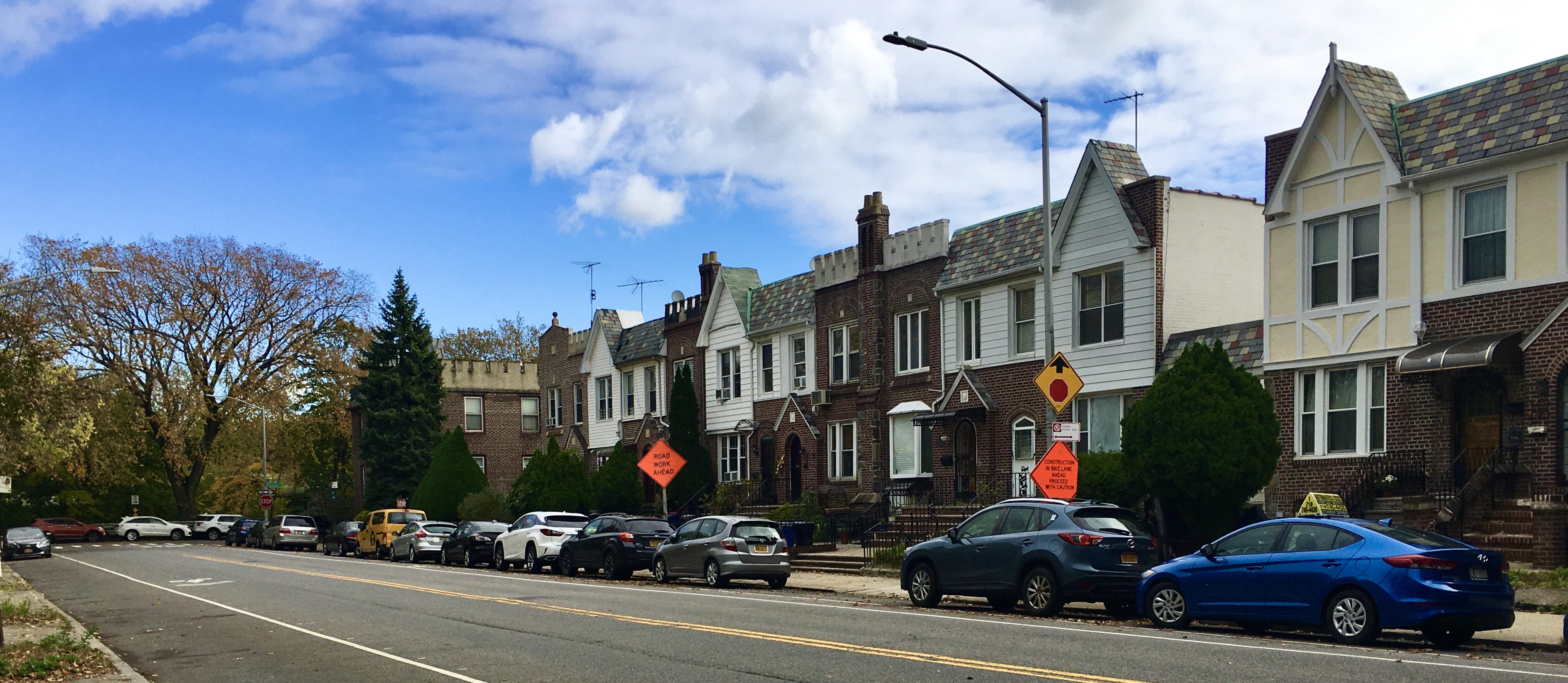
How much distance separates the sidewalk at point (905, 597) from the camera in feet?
46.2

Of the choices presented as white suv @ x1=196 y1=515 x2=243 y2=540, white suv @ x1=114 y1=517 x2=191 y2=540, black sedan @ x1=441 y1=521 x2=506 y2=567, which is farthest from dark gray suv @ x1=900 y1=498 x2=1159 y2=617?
white suv @ x1=114 y1=517 x2=191 y2=540

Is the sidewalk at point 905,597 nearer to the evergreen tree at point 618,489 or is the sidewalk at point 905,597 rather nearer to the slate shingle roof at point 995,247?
the slate shingle roof at point 995,247

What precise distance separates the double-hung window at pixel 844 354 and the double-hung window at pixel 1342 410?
14459 millimetres

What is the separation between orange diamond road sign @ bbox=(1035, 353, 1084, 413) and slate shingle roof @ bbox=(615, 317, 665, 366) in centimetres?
2891

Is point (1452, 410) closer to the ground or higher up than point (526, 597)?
higher up

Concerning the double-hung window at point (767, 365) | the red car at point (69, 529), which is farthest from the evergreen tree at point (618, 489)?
the red car at point (69, 529)

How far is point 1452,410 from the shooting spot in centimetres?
2202

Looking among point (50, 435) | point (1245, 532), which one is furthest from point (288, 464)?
point (1245, 532)

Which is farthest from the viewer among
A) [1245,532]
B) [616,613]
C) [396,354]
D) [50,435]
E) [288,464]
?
[288,464]

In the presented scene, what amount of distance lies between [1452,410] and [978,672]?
Answer: 14.0m

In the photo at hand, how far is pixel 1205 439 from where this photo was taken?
70.8 ft

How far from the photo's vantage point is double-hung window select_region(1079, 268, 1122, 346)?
2911cm

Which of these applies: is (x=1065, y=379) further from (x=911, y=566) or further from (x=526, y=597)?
(x=526, y=597)

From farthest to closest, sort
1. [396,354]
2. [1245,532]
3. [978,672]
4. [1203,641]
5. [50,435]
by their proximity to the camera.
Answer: [396,354] → [50,435] → [1245,532] → [1203,641] → [978,672]
